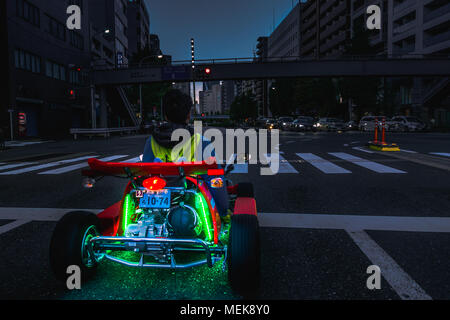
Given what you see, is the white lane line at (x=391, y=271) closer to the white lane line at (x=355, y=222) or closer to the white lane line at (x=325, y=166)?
the white lane line at (x=355, y=222)

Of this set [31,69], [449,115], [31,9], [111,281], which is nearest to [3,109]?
[31,69]

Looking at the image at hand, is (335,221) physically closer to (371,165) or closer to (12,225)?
(12,225)

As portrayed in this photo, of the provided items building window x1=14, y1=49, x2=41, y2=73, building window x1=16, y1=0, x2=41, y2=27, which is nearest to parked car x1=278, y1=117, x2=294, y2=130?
building window x1=14, y1=49, x2=41, y2=73

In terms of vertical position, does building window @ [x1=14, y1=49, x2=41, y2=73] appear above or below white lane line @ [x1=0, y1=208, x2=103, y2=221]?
above

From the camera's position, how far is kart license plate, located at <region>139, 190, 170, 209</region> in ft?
9.68

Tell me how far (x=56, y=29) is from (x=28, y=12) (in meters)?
5.31

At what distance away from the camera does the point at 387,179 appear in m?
8.52

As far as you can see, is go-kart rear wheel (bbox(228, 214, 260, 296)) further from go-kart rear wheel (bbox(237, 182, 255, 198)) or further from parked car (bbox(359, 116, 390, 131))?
parked car (bbox(359, 116, 390, 131))

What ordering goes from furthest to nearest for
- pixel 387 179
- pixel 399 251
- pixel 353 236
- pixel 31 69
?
pixel 31 69 → pixel 387 179 → pixel 353 236 → pixel 399 251

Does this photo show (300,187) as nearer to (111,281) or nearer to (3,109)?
(111,281)

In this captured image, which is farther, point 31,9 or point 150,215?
point 31,9

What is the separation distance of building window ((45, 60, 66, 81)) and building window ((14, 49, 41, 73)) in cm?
150

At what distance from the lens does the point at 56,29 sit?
36.7 metres
